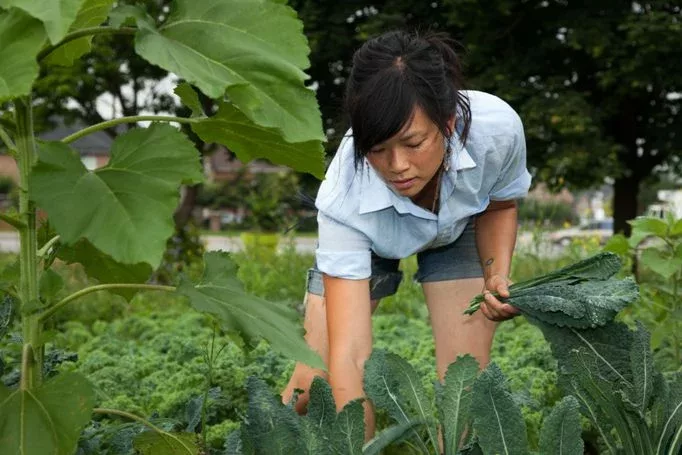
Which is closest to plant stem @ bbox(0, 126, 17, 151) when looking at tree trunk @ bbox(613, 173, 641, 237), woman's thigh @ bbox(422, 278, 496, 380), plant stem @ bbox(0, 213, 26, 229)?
plant stem @ bbox(0, 213, 26, 229)

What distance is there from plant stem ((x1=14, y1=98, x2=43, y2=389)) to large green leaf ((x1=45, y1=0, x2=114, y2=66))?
186mm

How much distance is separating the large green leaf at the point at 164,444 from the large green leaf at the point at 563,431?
A: 0.68 metres

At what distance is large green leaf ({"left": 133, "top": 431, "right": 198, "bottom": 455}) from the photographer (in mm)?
1887

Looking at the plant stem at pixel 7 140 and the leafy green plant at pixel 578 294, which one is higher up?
the plant stem at pixel 7 140

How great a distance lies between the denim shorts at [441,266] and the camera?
3137mm

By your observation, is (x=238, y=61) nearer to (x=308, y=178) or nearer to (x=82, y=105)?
(x=308, y=178)

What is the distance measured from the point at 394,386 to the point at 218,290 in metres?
0.77

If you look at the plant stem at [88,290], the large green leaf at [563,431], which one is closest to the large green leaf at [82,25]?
the plant stem at [88,290]

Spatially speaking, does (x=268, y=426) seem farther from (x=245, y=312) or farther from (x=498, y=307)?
(x=498, y=307)

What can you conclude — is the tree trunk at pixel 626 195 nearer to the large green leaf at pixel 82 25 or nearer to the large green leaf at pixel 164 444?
the large green leaf at pixel 164 444

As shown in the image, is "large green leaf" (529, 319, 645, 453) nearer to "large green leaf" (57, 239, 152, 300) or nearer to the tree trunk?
"large green leaf" (57, 239, 152, 300)

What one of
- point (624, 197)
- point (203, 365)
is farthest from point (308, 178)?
point (203, 365)

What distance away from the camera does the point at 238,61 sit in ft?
4.55

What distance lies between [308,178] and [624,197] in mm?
6306
